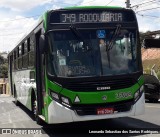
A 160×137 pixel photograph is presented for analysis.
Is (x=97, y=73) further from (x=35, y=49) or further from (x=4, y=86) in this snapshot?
(x=4, y=86)

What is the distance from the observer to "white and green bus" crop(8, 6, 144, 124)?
32.3ft

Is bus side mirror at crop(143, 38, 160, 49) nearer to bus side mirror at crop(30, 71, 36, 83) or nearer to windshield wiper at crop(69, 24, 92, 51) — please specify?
bus side mirror at crop(30, 71, 36, 83)

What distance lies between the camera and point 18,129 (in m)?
12.1

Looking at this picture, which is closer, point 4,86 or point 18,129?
point 18,129

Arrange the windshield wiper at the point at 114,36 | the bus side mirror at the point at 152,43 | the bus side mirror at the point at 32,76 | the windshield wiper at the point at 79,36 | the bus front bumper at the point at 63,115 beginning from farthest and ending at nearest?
1. the bus side mirror at the point at 152,43
2. the bus side mirror at the point at 32,76
3. the windshield wiper at the point at 114,36
4. the windshield wiper at the point at 79,36
5. the bus front bumper at the point at 63,115

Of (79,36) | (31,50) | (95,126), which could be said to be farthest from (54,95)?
(31,50)

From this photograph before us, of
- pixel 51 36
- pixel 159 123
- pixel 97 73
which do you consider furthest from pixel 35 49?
pixel 159 123

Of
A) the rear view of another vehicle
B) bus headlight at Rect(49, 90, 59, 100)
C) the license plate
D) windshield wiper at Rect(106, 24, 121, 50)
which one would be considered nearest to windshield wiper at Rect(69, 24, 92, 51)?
windshield wiper at Rect(106, 24, 121, 50)

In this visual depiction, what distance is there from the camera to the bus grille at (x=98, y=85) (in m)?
9.85

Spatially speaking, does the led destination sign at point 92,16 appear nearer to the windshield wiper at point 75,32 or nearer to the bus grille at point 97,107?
the windshield wiper at point 75,32

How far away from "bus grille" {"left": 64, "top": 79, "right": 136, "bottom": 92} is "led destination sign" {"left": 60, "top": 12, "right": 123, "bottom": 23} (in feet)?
5.27

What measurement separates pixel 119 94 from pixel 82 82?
100 centimetres

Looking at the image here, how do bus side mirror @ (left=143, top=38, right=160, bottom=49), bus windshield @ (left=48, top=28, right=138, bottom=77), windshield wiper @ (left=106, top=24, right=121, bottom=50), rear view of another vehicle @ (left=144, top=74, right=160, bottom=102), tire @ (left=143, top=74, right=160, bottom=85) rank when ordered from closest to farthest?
bus windshield @ (left=48, top=28, right=138, bottom=77) → windshield wiper @ (left=106, top=24, right=121, bottom=50) → rear view of another vehicle @ (left=144, top=74, right=160, bottom=102) → tire @ (left=143, top=74, right=160, bottom=85) → bus side mirror @ (left=143, top=38, right=160, bottom=49)

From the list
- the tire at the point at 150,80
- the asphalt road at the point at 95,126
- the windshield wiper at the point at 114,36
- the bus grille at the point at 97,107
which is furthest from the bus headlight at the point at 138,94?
the tire at the point at 150,80
